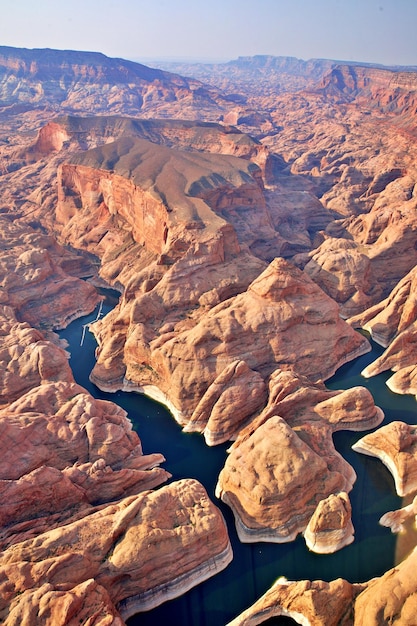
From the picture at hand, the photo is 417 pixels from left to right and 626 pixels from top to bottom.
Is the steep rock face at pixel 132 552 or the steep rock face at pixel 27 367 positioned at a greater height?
the steep rock face at pixel 27 367

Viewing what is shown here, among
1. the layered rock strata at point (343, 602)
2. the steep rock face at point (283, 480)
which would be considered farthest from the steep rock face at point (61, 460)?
the layered rock strata at point (343, 602)

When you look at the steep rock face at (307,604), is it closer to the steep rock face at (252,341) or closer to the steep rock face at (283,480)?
the steep rock face at (283,480)

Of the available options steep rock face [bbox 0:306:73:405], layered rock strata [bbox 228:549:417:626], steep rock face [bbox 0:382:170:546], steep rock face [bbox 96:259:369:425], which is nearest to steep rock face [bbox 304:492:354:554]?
layered rock strata [bbox 228:549:417:626]

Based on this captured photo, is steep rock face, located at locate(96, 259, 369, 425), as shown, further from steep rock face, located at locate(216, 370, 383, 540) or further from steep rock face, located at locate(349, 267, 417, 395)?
steep rock face, located at locate(216, 370, 383, 540)

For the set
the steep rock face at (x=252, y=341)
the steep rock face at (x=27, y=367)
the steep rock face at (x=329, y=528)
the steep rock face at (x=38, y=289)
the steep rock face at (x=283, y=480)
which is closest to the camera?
the steep rock face at (x=329, y=528)

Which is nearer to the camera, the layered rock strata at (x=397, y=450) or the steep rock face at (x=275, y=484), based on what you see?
the steep rock face at (x=275, y=484)

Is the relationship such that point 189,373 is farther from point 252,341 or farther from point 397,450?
point 397,450

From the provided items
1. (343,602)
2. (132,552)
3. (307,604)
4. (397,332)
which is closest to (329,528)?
(343,602)

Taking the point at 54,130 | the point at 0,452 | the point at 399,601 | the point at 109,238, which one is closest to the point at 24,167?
the point at 54,130
